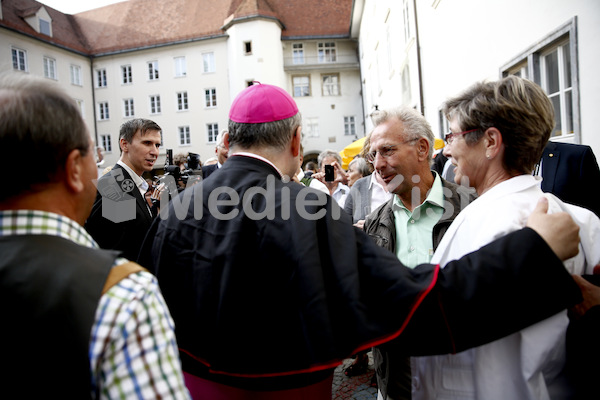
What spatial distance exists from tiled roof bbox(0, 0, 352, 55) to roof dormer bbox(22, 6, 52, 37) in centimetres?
37

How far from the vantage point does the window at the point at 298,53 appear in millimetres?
Result: 34344

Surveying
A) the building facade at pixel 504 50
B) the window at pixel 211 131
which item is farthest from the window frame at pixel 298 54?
the building facade at pixel 504 50

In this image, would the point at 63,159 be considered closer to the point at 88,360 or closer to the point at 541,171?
the point at 88,360

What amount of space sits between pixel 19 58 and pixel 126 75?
7.91m

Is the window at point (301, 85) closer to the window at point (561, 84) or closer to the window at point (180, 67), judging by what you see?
the window at point (180, 67)

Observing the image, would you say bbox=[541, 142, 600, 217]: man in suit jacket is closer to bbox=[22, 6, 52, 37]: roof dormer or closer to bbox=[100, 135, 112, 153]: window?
bbox=[100, 135, 112, 153]: window

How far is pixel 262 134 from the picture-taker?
1849 millimetres

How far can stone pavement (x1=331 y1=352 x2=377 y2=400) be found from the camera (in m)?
3.97

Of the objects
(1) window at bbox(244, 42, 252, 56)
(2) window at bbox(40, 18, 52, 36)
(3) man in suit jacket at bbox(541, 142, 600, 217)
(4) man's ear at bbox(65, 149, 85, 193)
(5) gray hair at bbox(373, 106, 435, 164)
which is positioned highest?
(2) window at bbox(40, 18, 52, 36)

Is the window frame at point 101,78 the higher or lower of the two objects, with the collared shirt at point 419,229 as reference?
higher

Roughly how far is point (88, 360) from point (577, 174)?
12.4 ft

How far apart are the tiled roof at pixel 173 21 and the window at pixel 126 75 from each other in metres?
1.56

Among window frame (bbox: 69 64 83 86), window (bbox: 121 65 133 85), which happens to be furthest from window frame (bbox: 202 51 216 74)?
window frame (bbox: 69 64 83 86)

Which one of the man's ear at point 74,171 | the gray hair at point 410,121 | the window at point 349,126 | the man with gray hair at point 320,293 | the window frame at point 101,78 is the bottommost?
the man with gray hair at point 320,293
